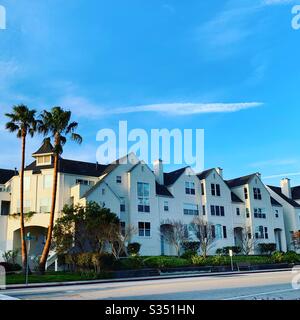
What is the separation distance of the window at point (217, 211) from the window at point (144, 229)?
9998 mm

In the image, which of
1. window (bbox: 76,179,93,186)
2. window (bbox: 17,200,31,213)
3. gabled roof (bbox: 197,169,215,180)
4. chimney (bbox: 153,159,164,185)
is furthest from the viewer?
gabled roof (bbox: 197,169,215,180)

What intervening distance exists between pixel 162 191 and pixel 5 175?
19.4m

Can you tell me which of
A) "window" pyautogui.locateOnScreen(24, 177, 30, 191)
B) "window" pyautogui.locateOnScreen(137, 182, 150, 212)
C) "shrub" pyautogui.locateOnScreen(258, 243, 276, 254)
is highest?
"window" pyautogui.locateOnScreen(24, 177, 30, 191)

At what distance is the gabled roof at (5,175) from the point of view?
4867cm

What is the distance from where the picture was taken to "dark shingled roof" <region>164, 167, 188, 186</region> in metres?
51.8

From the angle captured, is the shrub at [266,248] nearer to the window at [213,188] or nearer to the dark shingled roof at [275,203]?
the dark shingled roof at [275,203]

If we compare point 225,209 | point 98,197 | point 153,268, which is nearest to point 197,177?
point 225,209

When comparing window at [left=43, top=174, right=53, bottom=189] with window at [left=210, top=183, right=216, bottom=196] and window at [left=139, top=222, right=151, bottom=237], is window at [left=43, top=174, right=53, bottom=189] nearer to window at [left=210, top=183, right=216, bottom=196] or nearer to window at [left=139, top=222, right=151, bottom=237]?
window at [left=139, top=222, right=151, bottom=237]

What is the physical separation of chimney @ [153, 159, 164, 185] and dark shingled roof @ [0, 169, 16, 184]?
17986mm

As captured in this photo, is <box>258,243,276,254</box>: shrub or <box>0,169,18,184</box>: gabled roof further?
<box>258,243,276,254</box>: shrub

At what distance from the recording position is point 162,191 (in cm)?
5006

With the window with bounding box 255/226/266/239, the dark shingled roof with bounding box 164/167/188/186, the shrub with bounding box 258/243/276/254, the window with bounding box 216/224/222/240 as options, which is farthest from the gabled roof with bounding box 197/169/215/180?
the shrub with bounding box 258/243/276/254
